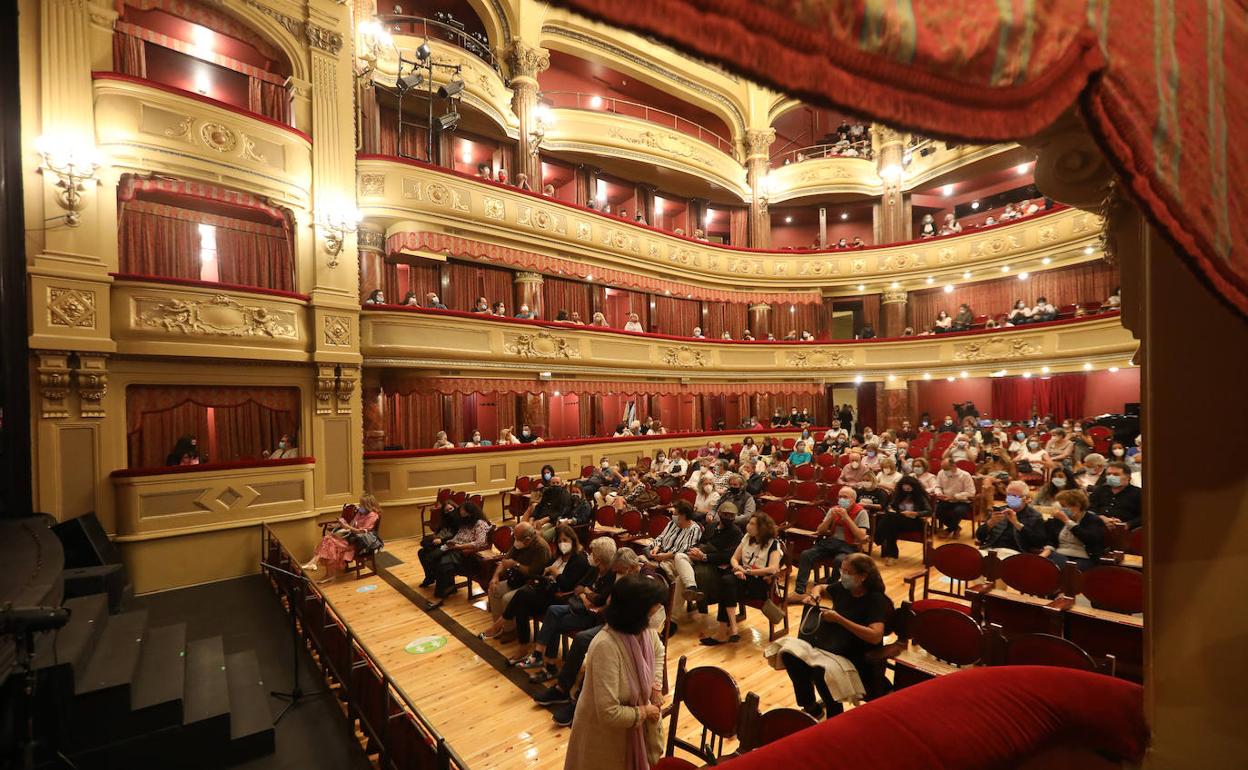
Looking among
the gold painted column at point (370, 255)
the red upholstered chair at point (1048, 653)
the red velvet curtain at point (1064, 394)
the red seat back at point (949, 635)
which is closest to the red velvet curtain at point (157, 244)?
the gold painted column at point (370, 255)

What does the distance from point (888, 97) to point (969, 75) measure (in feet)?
0.38

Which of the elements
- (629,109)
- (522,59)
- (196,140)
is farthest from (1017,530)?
(629,109)

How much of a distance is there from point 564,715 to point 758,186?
62.7ft

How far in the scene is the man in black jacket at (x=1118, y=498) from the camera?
17.9 feet

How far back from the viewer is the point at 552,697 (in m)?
4.23

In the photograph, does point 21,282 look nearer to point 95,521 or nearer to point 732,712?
point 95,521

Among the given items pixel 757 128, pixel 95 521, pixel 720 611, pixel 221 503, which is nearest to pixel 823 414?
pixel 757 128

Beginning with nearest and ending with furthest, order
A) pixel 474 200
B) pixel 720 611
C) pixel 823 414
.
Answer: pixel 720 611 → pixel 474 200 → pixel 823 414

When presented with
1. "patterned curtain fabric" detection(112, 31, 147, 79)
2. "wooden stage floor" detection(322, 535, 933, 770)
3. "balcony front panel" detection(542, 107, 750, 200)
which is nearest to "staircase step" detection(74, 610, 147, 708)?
"wooden stage floor" detection(322, 535, 933, 770)

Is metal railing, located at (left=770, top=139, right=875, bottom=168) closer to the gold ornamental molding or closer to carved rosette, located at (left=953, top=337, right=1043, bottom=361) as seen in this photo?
carved rosette, located at (left=953, top=337, right=1043, bottom=361)

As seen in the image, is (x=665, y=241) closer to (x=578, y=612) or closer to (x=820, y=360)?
(x=820, y=360)

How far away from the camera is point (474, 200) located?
460 inches

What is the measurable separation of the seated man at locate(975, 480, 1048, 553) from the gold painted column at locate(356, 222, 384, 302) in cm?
1089

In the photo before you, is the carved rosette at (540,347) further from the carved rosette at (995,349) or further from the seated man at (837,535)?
the carved rosette at (995,349)
